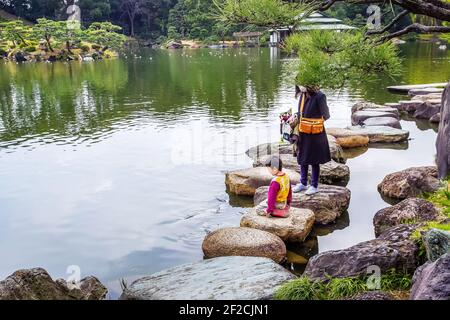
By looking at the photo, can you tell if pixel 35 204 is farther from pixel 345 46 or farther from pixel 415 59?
pixel 415 59

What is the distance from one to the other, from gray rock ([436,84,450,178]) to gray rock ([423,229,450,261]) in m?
3.80

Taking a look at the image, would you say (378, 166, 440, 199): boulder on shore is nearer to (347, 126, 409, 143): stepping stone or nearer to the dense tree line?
(347, 126, 409, 143): stepping stone

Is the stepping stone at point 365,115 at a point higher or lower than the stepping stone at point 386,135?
higher

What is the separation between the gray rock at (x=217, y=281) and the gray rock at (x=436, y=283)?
1451 mm

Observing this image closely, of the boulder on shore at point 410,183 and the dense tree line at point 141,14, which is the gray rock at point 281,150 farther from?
the dense tree line at point 141,14

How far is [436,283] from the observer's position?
3.50 meters

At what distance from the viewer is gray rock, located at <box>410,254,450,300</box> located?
11.2ft

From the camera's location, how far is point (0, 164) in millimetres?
11578

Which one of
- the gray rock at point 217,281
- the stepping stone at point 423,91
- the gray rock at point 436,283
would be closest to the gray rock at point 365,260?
the gray rock at point 217,281

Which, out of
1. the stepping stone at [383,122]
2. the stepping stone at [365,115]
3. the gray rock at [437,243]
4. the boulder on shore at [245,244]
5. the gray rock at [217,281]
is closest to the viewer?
the gray rock at [437,243]

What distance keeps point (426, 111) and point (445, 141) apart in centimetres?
908

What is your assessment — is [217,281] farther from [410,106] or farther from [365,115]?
[410,106]

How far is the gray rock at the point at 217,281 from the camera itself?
468 centimetres

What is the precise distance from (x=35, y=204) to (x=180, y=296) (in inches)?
210
